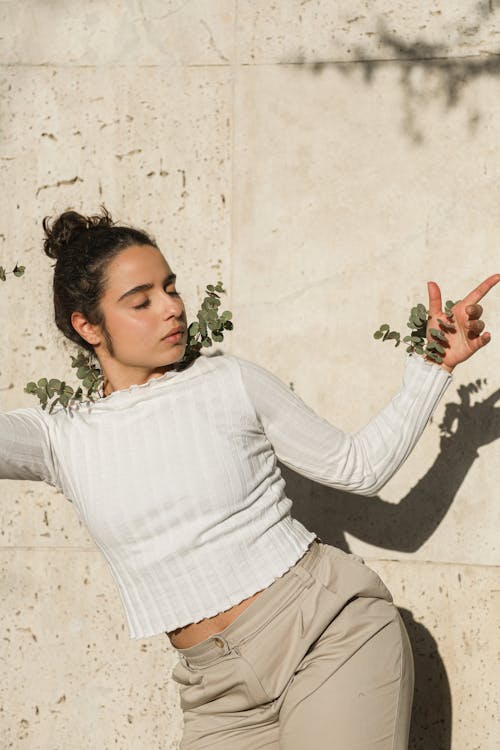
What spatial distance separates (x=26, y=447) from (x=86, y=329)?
330mm

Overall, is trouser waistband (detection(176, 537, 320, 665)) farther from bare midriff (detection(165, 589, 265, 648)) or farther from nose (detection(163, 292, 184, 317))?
nose (detection(163, 292, 184, 317))

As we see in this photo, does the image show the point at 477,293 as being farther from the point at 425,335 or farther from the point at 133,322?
the point at 133,322

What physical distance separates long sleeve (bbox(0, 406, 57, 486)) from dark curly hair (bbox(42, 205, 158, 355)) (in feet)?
0.83

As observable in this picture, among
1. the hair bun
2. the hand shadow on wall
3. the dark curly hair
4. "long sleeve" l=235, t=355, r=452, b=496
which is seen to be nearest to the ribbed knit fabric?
"long sleeve" l=235, t=355, r=452, b=496

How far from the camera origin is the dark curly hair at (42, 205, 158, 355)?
258cm

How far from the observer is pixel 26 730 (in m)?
3.67

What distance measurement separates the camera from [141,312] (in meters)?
2.54

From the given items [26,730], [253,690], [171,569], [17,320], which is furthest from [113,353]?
[26,730]

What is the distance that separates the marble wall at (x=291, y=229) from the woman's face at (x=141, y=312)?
Result: 932mm

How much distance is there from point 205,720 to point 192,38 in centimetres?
215

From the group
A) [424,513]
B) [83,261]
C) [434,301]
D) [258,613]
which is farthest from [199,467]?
[424,513]

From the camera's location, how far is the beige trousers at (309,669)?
2.39m

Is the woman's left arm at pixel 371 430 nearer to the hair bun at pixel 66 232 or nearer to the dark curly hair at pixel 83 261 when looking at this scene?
the dark curly hair at pixel 83 261

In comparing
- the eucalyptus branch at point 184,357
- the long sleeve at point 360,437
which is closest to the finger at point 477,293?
the long sleeve at point 360,437
